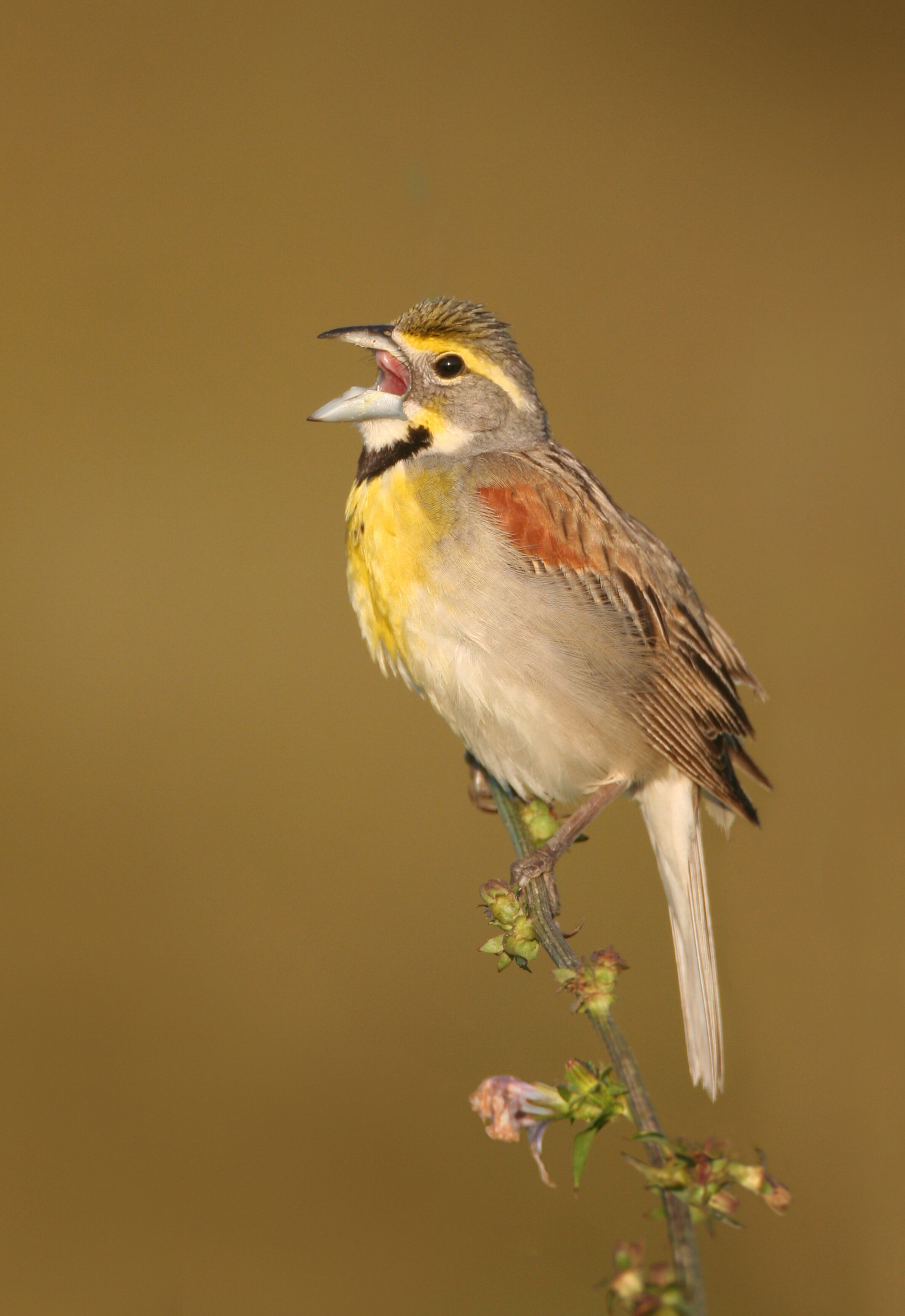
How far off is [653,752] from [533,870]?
54cm

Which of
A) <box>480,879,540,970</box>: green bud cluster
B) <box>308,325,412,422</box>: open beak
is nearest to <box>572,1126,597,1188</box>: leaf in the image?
<box>480,879,540,970</box>: green bud cluster

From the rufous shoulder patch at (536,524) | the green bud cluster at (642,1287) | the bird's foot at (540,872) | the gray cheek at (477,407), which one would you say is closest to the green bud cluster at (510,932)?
the bird's foot at (540,872)

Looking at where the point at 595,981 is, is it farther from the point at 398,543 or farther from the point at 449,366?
the point at 449,366

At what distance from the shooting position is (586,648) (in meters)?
2.51

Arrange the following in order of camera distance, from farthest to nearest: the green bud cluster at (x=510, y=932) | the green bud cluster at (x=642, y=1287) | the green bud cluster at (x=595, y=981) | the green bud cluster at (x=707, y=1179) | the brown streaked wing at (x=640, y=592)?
the brown streaked wing at (x=640, y=592)
the green bud cluster at (x=510, y=932)
the green bud cluster at (x=595, y=981)
the green bud cluster at (x=707, y=1179)
the green bud cluster at (x=642, y=1287)

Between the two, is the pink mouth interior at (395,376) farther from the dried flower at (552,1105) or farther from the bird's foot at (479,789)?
the dried flower at (552,1105)

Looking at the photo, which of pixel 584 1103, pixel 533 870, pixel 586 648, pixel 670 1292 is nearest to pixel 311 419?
pixel 586 648

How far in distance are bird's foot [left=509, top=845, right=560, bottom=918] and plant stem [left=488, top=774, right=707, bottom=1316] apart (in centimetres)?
34

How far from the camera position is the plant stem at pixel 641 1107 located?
108 centimetres

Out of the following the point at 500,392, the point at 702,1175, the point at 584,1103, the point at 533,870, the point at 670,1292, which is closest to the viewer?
the point at 670,1292

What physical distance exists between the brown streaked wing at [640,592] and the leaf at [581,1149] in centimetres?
136

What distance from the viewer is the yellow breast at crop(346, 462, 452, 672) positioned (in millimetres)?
2375

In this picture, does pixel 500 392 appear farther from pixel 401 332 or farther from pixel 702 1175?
pixel 702 1175

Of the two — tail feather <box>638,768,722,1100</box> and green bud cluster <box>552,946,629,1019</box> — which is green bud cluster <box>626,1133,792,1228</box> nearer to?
green bud cluster <box>552,946,629,1019</box>
